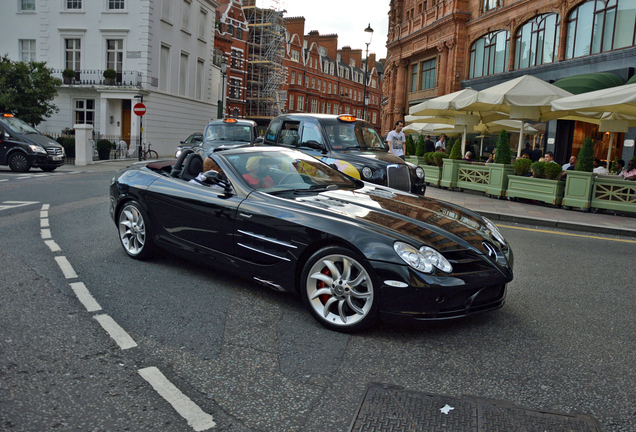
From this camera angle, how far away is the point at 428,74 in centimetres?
4138

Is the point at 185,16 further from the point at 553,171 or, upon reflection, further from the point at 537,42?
the point at 553,171

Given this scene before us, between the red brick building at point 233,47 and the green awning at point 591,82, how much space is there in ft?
140

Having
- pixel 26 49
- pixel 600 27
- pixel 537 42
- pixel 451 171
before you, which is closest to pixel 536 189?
pixel 451 171

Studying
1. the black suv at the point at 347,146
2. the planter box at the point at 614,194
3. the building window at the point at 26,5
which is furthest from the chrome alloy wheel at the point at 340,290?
the building window at the point at 26,5

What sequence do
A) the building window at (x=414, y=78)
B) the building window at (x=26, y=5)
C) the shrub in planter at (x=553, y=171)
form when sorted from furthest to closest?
the building window at (x=414, y=78)
the building window at (x=26, y=5)
the shrub in planter at (x=553, y=171)

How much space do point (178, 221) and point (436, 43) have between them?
36214mm

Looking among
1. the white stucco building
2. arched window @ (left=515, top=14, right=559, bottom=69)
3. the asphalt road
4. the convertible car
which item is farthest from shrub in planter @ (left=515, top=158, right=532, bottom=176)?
the white stucco building

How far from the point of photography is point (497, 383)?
10.8 feet

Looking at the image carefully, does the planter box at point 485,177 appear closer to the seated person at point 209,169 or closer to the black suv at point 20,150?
the seated person at point 209,169

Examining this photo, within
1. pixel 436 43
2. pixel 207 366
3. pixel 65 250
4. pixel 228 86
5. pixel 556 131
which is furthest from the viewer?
pixel 228 86

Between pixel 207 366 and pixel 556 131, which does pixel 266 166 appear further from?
pixel 556 131

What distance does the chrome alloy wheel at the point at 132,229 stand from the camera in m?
5.96

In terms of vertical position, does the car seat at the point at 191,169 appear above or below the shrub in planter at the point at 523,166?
below

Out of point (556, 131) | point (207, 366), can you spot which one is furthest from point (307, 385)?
point (556, 131)
